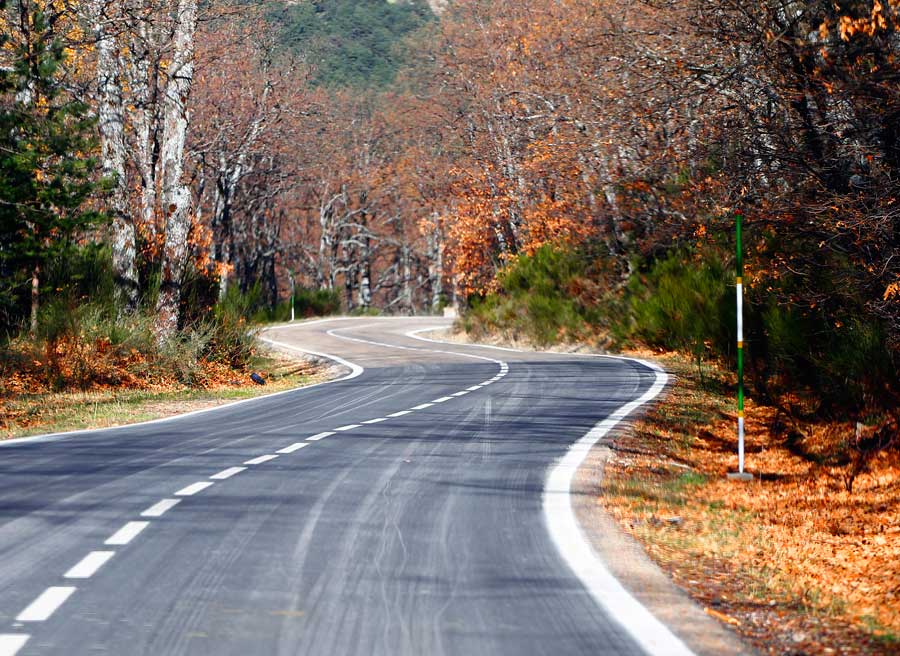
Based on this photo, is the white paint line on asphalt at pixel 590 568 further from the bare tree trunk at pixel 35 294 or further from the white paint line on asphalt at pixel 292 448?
the bare tree trunk at pixel 35 294

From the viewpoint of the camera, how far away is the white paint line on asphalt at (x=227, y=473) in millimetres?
10047

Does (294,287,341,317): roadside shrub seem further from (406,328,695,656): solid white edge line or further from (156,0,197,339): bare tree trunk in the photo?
(406,328,695,656): solid white edge line

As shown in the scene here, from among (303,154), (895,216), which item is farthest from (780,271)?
(303,154)

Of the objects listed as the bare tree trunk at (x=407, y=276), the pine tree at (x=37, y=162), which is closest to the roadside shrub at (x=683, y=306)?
the pine tree at (x=37, y=162)

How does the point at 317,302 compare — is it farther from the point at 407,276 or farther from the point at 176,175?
the point at 176,175

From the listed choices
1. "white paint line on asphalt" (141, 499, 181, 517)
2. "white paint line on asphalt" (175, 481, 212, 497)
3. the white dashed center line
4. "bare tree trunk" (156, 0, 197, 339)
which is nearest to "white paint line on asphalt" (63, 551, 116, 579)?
"white paint line on asphalt" (141, 499, 181, 517)

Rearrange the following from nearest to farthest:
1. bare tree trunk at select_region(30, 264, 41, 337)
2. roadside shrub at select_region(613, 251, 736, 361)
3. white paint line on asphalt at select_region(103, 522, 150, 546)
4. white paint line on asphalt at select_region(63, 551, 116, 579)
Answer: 1. white paint line on asphalt at select_region(63, 551, 116, 579)
2. white paint line on asphalt at select_region(103, 522, 150, 546)
3. bare tree trunk at select_region(30, 264, 41, 337)
4. roadside shrub at select_region(613, 251, 736, 361)

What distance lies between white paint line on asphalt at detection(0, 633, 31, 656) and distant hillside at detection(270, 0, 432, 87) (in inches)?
3289

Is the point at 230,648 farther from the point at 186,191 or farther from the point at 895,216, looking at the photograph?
the point at 186,191

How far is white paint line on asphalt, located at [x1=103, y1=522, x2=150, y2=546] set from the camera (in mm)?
7316

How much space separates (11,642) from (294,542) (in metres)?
2.41

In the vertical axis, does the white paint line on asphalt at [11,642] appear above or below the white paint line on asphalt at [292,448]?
above

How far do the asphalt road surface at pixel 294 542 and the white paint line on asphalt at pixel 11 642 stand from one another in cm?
1

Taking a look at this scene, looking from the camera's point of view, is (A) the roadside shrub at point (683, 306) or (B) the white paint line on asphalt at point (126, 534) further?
(A) the roadside shrub at point (683, 306)
